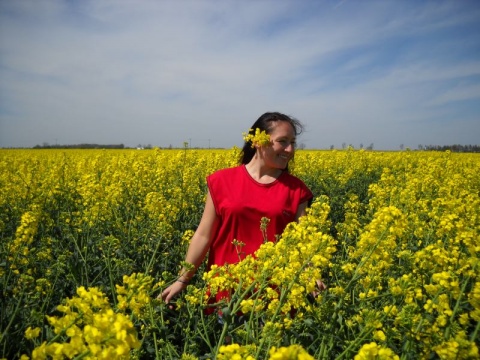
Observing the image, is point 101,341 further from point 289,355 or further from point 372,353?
point 372,353

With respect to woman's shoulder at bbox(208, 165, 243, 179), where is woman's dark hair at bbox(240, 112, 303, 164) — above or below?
above

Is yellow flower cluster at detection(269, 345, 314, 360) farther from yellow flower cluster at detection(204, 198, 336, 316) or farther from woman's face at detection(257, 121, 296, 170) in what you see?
woman's face at detection(257, 121, 296, 170)

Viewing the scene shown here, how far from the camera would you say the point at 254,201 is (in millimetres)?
2496

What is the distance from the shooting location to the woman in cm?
248

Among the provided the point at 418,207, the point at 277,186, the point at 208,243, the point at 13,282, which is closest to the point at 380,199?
the point at 418,207

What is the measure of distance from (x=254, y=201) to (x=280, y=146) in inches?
16.8

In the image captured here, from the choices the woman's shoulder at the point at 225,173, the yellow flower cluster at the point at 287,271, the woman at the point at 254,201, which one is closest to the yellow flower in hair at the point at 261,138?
the woman at the point at 254,201

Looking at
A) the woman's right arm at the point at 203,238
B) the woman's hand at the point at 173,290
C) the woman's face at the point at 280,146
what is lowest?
the woman's hand at the point at 173,290

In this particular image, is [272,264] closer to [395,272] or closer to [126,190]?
[395,272]

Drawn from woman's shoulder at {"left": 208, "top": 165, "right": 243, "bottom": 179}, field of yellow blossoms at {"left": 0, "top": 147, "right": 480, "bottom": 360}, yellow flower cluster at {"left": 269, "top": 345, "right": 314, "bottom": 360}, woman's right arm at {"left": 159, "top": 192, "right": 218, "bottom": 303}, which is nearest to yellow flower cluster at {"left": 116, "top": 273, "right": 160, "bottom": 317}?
field of yellow blossoms at {"left": 0, "top": 147, "right": 480, "bottom": 360}

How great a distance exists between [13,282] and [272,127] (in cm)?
215

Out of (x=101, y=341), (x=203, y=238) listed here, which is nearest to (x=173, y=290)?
(x=203, y=238)

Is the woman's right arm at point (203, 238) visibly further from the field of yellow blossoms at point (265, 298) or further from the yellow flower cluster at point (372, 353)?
the yellow flower cluster at point (372, 353)

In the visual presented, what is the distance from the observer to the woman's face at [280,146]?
2.52 m
